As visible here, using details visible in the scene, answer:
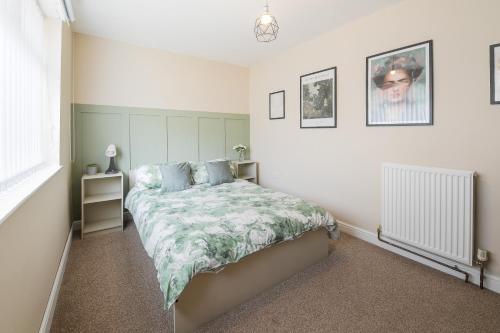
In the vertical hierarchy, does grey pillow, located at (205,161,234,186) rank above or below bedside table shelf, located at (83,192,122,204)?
above

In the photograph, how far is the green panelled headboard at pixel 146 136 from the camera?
3.20 m

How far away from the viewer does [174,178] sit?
10.4ft

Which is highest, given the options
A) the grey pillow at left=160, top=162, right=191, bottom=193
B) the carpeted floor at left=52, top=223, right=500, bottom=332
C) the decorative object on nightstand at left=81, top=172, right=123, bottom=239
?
the grey pillow at left=160, top=162, right=191, bottom=193

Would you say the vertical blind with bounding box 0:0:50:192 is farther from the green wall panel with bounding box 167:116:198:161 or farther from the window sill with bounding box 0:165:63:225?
the green wall panel with bounding box 167:116:198:161

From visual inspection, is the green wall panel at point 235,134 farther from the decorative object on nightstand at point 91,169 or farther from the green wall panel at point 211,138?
the decorative object on nightstand at point 91,169

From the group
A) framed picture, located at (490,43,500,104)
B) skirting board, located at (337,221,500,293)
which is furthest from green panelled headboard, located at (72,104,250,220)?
framed picture, located at (490,43,500,104)

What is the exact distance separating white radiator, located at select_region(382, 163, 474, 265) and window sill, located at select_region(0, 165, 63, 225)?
2901 millimetres

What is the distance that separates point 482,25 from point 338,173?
73.2 inches

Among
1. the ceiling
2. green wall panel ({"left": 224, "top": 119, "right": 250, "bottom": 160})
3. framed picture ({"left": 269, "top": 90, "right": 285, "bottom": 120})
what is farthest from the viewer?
green wall panel ({"left": 224, "top": 119, "right": 250, "bottom": 160})

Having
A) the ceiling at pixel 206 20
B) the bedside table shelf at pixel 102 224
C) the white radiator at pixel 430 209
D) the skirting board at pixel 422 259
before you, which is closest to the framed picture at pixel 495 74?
the white radiator at pixel 430 209

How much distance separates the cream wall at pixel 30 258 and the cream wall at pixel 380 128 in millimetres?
2935

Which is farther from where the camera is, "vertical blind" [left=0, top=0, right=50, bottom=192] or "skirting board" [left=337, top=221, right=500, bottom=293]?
"skirting board" [left=337, top=221, right=500, bottom=293]

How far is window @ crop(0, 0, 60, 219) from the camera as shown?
4.10ft

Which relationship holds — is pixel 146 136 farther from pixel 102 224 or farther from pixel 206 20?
pixel 206 20
